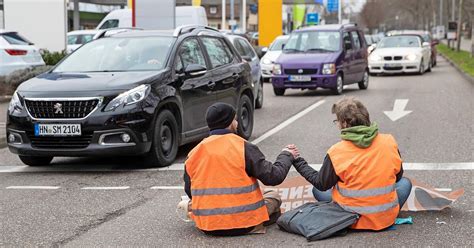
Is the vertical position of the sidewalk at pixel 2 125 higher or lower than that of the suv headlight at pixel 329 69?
lower

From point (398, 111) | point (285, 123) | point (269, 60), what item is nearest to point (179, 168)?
point (285, 123)

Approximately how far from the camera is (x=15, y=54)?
746 inches

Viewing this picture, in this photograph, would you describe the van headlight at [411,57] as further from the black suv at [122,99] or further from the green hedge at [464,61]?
the black suv at [122,99]

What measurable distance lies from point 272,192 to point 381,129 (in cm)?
696

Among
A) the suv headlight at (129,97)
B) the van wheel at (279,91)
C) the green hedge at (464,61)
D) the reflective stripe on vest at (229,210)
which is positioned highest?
the suv headlight at (129,97)

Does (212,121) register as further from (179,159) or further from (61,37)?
(61,37)

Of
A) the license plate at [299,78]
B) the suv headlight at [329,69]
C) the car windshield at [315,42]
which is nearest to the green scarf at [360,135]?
the suv headlight at [329,69]

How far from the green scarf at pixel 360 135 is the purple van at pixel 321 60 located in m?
14.4

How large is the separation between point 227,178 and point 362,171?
106 cm

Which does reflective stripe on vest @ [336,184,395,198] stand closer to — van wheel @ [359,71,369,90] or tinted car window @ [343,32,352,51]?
tinted car window @ [343,32,352,51]

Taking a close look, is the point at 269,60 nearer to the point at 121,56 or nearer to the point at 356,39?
the point at 356,39

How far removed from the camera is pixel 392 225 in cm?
632

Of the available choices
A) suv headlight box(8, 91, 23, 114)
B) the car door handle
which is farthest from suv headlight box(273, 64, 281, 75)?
suv headlight box(8, 91, 23, 114)

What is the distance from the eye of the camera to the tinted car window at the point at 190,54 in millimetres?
10531
